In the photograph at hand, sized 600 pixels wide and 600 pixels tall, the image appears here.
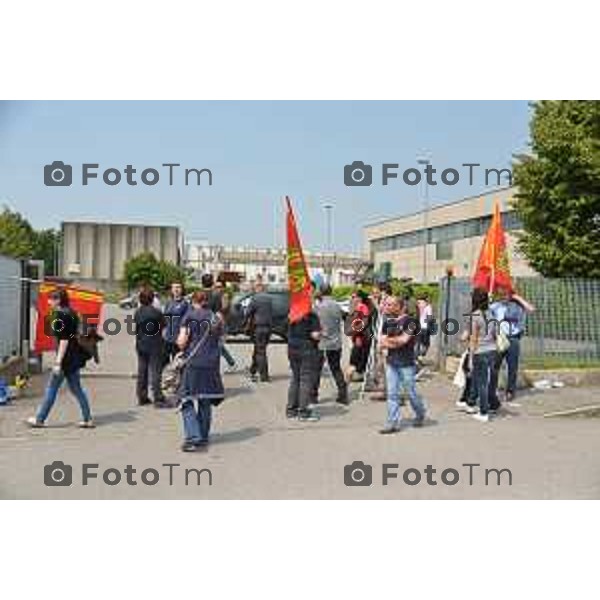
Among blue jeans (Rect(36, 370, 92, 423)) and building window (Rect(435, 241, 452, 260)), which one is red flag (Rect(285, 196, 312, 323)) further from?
building window (Rect(435, 241, 452, 260))

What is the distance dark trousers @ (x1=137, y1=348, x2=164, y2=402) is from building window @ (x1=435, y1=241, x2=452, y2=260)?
154 ft

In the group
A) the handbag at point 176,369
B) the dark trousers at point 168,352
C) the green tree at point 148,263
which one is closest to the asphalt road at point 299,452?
the handbag at point 176,369

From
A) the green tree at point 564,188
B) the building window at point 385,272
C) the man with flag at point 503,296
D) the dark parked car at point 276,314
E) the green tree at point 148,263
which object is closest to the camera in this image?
the man with flag at point 503,296

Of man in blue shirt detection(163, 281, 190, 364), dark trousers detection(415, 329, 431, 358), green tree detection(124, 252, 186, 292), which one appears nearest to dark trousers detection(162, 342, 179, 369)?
man in blue shirt detection(163, 281, 190, 364)

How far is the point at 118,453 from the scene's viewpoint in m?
7.80

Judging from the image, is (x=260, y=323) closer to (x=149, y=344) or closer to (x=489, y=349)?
(x=149, y=344)

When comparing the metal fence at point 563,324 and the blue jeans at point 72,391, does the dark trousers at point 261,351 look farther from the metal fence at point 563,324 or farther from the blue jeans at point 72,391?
the metal fence at point 563,324

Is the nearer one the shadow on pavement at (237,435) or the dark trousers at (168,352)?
the shadow on pavement at (237,435)

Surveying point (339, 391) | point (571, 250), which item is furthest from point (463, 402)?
point (571, 250)

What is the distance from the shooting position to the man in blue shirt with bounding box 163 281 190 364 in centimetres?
1061

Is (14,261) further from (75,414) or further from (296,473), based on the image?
(296,473)

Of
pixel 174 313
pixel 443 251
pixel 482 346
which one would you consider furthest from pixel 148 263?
pixel 443 251

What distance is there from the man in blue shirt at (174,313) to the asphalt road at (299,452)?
40.3 inches

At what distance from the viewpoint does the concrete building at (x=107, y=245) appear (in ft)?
58.0
